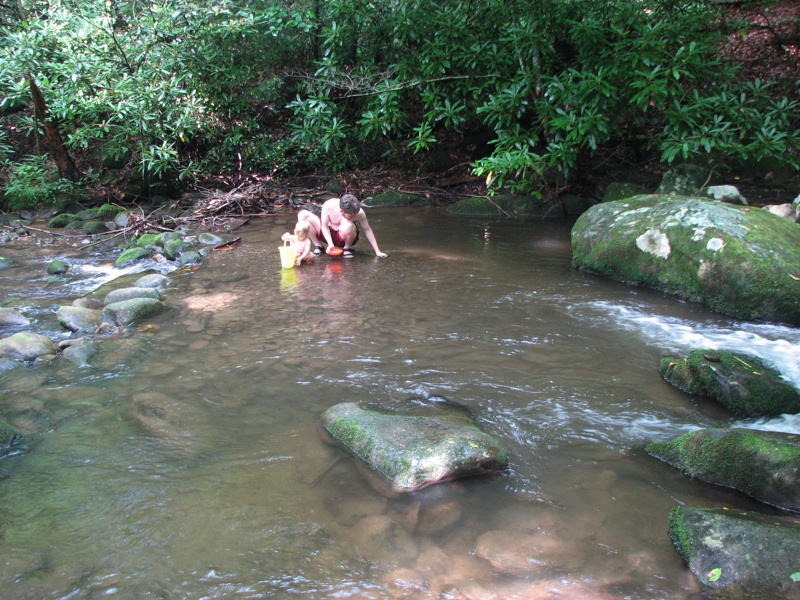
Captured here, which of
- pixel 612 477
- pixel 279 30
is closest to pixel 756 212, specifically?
pixel 612 477

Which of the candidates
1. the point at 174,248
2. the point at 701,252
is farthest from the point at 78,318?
the point at 701,252

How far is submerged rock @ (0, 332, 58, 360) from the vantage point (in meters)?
4.26

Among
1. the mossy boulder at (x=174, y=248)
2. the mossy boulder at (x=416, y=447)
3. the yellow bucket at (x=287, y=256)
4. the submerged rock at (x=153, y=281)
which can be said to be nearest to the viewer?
the mossy boulder at (x=416, y=447)

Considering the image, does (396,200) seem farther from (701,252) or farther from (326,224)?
(701,252)

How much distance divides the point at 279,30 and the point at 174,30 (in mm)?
1817

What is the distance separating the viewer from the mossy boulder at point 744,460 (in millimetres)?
2686

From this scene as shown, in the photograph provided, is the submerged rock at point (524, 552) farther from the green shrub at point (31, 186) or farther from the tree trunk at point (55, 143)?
the tree trunk at point (55, 143)

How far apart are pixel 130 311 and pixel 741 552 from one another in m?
4.68

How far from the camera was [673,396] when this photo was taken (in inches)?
146

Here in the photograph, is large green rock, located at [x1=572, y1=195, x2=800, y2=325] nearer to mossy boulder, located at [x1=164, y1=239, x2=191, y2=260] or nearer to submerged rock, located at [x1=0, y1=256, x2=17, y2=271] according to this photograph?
mossy boulder, located at [x1=164, y1=239, x2=191, y2=260]

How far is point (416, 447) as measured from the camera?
9.61 ft

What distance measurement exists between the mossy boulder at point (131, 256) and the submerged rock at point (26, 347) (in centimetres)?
276

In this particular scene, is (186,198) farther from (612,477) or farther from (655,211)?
(612,477)

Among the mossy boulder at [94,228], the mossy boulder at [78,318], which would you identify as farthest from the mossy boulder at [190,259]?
the mossy boulder at [94,228]
